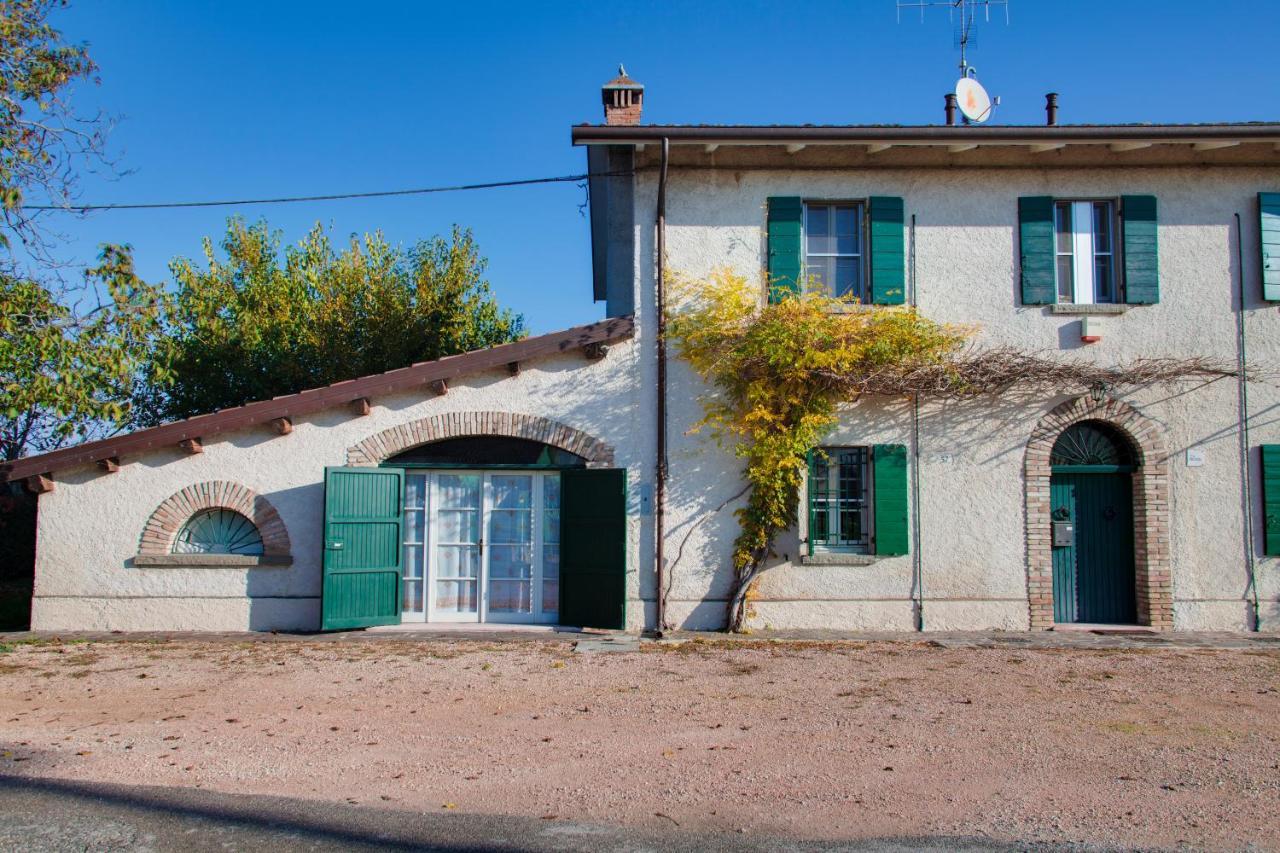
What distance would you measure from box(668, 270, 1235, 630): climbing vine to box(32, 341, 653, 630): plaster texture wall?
1385 mm

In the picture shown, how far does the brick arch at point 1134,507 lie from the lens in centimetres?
1126

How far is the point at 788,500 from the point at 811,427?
2.79ft

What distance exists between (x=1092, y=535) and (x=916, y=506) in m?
2.17

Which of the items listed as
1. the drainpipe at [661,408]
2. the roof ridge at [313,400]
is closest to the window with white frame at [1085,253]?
the drainpipe at [661,408]

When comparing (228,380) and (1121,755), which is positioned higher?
(228,380)

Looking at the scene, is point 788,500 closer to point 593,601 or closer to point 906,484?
point 906,484

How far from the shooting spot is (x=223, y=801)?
16.6 ft

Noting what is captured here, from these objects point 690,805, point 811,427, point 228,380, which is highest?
point 228,380

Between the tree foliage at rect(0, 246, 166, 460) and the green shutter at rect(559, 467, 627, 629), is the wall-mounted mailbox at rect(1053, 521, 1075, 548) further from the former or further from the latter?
the tree foliage at rect(0, 246, 166, 460)

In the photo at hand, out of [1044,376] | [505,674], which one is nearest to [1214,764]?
[505,674]

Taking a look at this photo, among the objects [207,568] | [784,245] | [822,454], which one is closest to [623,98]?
[784,245]

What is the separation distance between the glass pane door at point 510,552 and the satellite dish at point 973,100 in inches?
280

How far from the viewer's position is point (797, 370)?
427 inches

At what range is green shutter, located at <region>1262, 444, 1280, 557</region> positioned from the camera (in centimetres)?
1133
